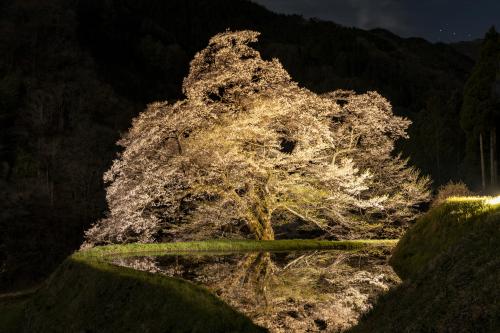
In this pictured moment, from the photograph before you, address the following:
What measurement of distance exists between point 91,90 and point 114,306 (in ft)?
196

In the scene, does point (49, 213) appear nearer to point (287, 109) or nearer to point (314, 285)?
point (287, 109)

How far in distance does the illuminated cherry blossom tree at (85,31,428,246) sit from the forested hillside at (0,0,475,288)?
14.6 metres

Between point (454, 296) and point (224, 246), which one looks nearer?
point (454, 296)

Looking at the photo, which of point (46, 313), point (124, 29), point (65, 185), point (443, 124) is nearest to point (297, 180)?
point (46, 313)

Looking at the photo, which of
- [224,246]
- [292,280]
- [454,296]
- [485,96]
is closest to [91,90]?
[485,96]

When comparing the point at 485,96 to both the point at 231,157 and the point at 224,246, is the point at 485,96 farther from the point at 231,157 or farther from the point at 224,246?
the point at 224,246

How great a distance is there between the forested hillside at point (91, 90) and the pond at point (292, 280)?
18770 mm

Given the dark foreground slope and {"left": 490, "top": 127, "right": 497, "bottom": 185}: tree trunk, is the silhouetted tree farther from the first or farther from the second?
the dark foreground slope

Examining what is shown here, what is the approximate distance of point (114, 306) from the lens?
39.5ft

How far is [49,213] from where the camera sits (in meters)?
41.7

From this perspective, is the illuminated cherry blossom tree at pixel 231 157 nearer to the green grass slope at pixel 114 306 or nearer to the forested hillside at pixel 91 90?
the green grass slope at pixel 114 306

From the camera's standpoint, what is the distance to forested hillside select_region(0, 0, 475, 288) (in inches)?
1645

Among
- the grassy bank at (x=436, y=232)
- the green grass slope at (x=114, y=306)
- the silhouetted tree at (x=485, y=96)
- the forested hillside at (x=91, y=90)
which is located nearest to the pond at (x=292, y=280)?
the grassy bank at (x=436, y=232)

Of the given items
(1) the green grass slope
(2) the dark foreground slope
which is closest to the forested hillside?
(1) the green grass slope
